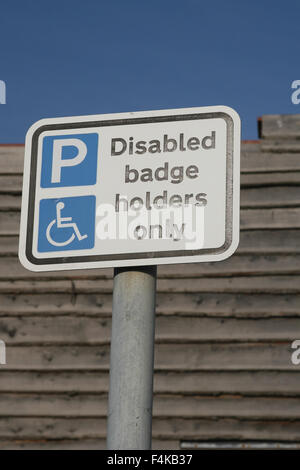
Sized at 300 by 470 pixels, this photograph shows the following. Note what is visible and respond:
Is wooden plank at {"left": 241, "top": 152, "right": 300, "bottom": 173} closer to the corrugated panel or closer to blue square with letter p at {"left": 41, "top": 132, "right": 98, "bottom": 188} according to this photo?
the corrugated panel

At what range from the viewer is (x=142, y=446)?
1.52 meters


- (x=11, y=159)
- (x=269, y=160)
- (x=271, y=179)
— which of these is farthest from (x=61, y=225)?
(x=11, y=159)

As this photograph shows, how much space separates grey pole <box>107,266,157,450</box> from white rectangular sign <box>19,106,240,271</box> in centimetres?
8

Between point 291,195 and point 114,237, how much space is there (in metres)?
5.33

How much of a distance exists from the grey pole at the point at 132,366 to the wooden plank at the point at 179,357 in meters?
4.79

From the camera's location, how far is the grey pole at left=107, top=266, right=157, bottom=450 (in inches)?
59.7

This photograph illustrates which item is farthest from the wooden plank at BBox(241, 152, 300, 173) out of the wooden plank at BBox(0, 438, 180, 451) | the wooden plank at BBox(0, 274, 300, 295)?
the wooden plank at BBox(0, 438, 180, 451)

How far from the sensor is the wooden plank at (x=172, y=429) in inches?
243

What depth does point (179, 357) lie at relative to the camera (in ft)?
21.0

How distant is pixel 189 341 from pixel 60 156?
4.76 meters

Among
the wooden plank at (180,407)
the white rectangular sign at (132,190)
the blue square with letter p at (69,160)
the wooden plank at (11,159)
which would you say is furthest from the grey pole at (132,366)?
the wooden plank at (11,159)

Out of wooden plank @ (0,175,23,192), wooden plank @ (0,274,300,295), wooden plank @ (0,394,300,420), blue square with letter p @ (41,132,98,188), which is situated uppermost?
wooden plank @ (0,175,23,192)
